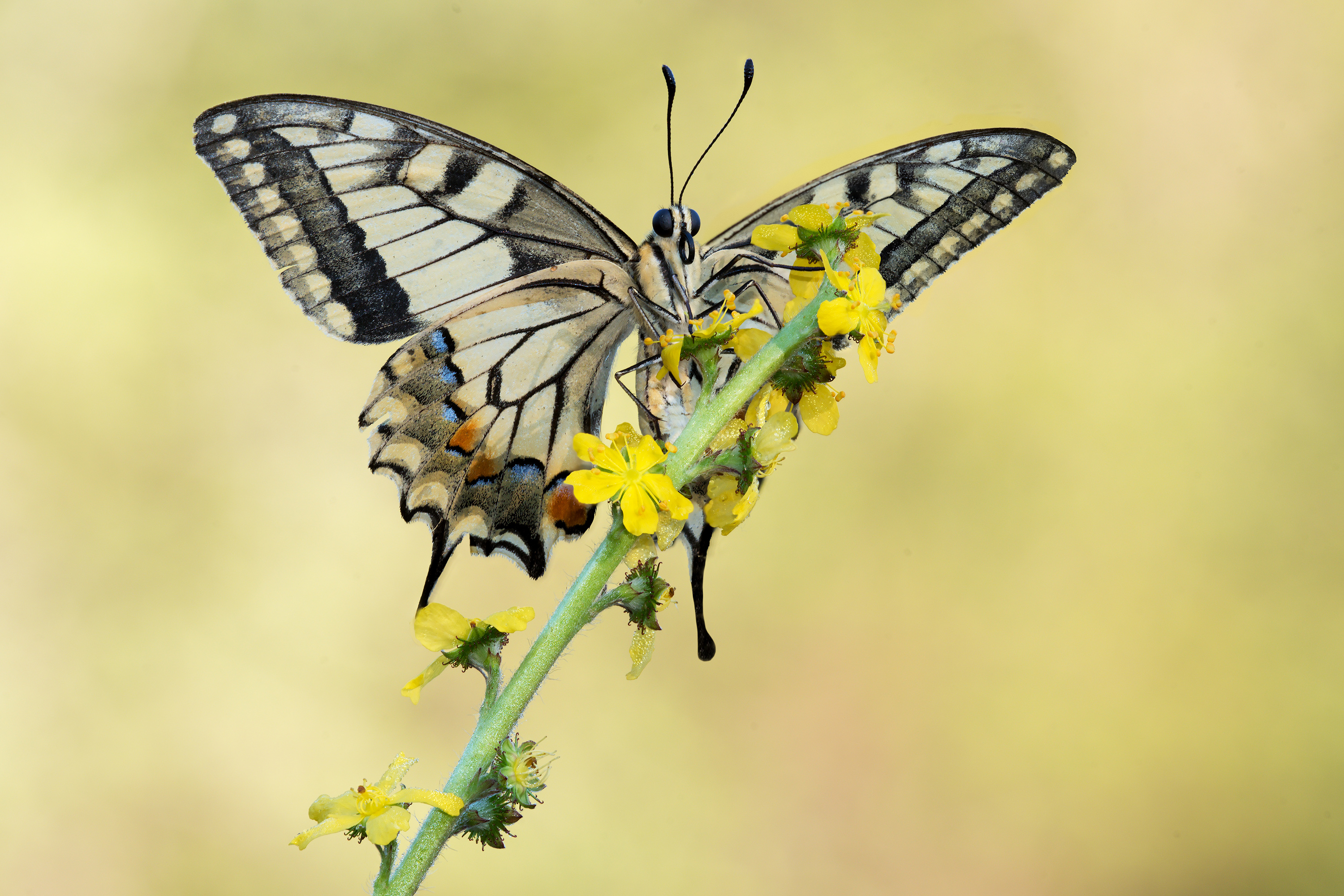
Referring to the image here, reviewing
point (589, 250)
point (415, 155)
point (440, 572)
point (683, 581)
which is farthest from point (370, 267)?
point (683, 581)

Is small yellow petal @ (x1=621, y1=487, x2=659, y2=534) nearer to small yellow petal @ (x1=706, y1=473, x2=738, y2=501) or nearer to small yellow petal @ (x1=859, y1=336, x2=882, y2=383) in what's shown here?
small yellow petal @ (x1=706, y1=473, x2=738, y2=501)

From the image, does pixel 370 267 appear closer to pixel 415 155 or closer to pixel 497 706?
pixel 415 155

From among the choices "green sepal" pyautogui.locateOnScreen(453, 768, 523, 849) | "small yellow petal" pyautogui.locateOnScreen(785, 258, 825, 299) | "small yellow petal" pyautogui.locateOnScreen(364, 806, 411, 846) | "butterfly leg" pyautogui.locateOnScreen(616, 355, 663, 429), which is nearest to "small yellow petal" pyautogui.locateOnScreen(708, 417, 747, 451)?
"small yellow petal" pyautogui.locateOnScreen(785, 258, 825, 299)

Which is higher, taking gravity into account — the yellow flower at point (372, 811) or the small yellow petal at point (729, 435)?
the small yellow petal at point (729, 435)

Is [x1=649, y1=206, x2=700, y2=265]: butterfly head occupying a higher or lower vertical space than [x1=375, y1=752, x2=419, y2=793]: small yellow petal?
higher

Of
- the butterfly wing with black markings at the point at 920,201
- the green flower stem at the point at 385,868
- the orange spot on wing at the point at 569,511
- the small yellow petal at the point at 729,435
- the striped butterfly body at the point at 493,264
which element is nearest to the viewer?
the green flower stem at the point at 385,868

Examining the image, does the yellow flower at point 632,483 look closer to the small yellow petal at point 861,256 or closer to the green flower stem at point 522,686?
the green flower stem at point 522,686

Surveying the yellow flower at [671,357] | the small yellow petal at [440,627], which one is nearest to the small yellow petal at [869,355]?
the yellow flower at [671,357]
